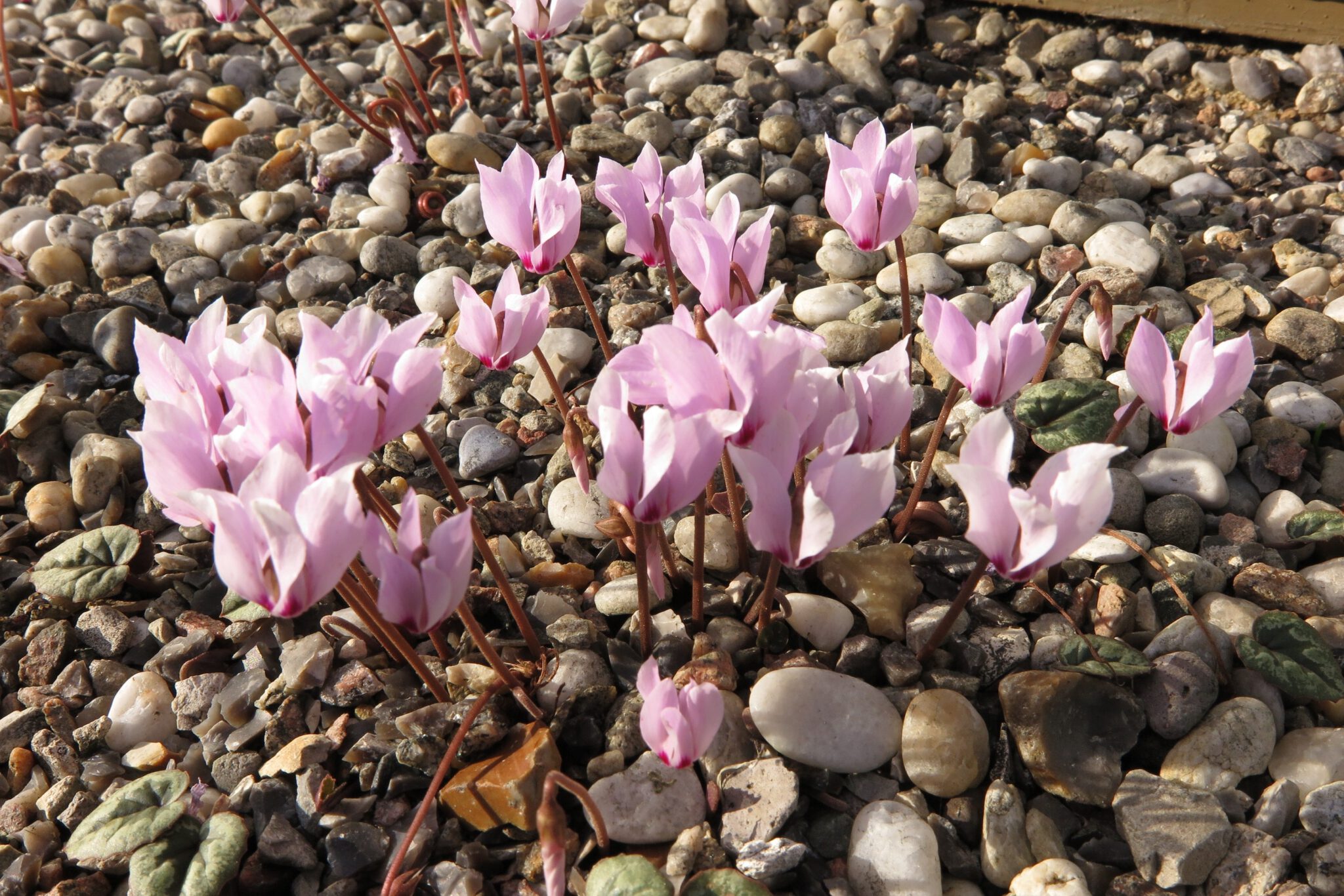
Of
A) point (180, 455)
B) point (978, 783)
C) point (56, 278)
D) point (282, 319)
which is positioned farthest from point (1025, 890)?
point (56, 278)

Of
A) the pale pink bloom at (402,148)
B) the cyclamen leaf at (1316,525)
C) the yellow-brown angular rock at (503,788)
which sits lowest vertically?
the yellow-brown angular rock at (503,788)

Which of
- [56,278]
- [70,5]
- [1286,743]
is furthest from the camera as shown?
[70,5]

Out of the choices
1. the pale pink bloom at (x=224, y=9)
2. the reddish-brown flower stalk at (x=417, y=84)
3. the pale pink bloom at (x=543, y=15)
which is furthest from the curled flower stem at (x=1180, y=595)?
the pale pink bloom at (x=224, y=9)

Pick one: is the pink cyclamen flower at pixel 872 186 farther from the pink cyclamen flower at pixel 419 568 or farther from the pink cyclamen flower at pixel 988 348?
the pink cyclamen flower at pixel 419 568

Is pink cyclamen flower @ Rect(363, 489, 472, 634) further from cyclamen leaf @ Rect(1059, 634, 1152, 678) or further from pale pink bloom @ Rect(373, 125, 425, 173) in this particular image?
pale pink bloom @ Rect(373, 125, 425, 173)

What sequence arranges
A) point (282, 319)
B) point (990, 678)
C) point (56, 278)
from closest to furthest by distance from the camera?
point (990, 678)
point (282, 319)
point (56, 278)

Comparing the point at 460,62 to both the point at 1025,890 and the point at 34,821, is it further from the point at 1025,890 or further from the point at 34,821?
the point at 1025,890
